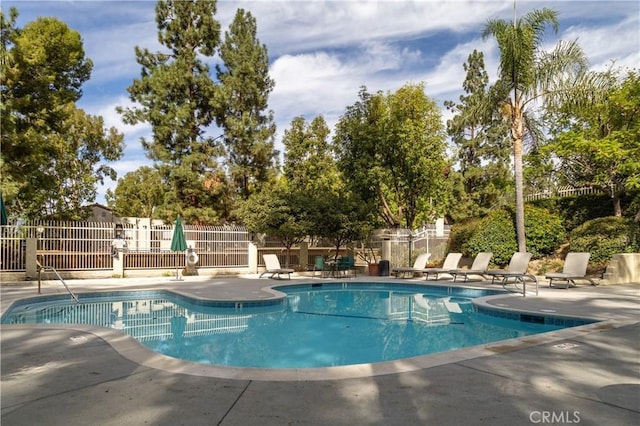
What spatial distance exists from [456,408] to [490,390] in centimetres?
60

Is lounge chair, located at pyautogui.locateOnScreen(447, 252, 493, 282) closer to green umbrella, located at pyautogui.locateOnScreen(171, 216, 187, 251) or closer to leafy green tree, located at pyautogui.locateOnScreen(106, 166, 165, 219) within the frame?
green umbrella, located at pyautogui.locateOnScreen(171, 216, 187, 251)

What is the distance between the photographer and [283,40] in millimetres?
21734

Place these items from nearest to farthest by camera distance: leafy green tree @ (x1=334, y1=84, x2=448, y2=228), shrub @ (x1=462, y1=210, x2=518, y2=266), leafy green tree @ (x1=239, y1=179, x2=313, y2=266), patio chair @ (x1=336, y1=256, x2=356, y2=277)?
1. shrub @ (x1=462, y1=210, x2=518, y2=266)
2. leafy green tree @ (x1=239, y1=179, x2=313, y2=266)
3. patio chair @ (x1=336, y1=256, x2=356, y2=277)
4. leafy green tree @ (x1=334, y1=84, x2=448, y2=228)

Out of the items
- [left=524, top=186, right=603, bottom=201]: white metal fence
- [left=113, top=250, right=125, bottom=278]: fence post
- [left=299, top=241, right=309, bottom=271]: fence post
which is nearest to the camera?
[left=113, top=250, right=125, bottom=278]: fence post

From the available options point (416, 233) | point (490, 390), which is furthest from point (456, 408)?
point (416, 233)

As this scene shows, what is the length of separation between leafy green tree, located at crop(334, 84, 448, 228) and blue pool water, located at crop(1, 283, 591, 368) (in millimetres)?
10215

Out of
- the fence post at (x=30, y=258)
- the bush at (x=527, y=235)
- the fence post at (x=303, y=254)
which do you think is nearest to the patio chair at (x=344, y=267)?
the fence post at (x=303, y=254)

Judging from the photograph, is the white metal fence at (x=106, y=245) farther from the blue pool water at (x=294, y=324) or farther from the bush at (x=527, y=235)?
the bush at (x=527, y=235)

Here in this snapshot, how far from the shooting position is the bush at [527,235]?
16922mm

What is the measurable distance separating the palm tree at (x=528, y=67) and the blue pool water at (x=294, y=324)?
7.25 metres

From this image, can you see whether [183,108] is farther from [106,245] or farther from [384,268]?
[384,268]

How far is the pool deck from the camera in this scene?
3242 mm

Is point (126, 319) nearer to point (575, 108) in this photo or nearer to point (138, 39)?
point (575, 108)

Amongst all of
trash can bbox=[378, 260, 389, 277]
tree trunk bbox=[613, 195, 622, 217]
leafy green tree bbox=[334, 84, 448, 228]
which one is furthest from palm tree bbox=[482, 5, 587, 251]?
leafy green tree bbox=[334, 84, 448, 228]
